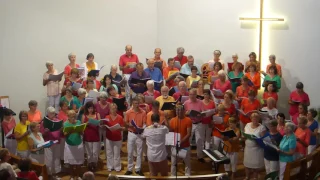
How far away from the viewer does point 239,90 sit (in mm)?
10719

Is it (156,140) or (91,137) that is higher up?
(156,140)

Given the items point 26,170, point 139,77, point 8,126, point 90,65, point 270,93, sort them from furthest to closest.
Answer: point 90,65
point 139,77
point 270,93
point 8,126
point 26,170

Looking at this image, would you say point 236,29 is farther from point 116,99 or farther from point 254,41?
point 116,99

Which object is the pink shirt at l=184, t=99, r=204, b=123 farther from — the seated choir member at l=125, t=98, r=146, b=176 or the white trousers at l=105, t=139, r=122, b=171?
the white trousers at l=105, t=139, r=122, b=171

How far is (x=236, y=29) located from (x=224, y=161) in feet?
16.9

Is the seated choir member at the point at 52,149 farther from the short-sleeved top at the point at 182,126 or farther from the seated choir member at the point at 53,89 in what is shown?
the short-sleeved top at the point at 182,126

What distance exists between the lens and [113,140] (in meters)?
9.59

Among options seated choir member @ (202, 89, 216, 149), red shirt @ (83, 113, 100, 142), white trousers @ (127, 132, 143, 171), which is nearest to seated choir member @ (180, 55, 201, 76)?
seated choir member @ (202, 89, 216, 149)

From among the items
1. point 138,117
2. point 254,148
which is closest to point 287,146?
point 254,148

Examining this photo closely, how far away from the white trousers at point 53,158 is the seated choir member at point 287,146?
3836 millimetres

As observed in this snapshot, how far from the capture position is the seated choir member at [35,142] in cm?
884

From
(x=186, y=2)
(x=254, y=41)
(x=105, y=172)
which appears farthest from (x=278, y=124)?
(x=186, y=2)

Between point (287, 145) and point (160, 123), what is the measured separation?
217cm

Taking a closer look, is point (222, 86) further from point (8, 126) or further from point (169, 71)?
point (8, 126)
